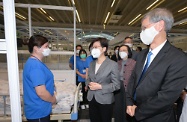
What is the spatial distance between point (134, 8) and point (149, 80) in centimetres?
568

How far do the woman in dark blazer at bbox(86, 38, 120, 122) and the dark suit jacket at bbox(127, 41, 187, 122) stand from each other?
21.8 inches

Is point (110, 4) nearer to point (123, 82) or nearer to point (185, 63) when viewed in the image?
point (123, 82)

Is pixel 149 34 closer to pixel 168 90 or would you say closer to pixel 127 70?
pixel 168 90

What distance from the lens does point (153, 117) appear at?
1179mm

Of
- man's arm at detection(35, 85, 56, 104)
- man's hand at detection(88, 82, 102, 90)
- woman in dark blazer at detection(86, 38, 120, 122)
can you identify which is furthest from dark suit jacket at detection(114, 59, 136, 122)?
man's arm at detection(35, 85, 56, 104)

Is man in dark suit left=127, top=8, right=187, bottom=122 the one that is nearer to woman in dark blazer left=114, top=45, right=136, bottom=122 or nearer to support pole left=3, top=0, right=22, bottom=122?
support pole left=3, top=0, right=22, bottom=122

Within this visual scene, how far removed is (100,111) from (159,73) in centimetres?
102

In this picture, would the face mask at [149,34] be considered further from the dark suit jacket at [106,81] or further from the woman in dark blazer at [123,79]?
the woman in dark blazer at [123,79]

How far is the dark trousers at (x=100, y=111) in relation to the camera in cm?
178

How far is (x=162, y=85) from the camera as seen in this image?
111 cm

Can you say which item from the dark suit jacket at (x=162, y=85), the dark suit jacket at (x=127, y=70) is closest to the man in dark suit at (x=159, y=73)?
the dark suit jacket at (x=162, y=85)

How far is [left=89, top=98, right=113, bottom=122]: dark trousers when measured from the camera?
178 cm

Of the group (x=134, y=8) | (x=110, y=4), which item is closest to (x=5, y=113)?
(x=110, y=4)

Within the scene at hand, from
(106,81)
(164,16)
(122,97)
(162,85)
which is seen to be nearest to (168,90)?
(162,85)
